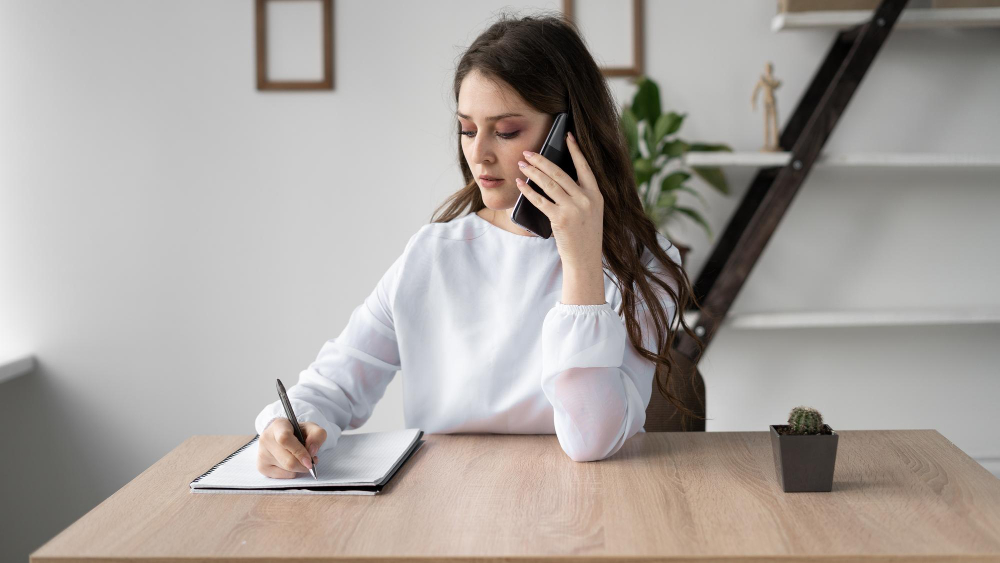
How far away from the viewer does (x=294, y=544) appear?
85 cm

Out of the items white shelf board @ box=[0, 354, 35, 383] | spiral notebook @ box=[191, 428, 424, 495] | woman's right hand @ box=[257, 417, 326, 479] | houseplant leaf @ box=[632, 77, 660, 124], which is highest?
houseplant leaf @ box=[632, 77, 660, 124]

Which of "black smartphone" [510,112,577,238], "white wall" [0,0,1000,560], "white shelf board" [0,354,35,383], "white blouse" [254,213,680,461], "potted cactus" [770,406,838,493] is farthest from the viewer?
"white wall" [0,0,1000,560]

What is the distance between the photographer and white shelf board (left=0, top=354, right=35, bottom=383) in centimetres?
245

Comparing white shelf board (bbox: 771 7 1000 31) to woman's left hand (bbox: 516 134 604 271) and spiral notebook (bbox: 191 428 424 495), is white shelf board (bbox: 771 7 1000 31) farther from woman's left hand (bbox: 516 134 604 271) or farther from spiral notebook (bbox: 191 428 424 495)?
spiral notebook (bbox: 191 428 424 495)

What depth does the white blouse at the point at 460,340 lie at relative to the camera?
1.44m

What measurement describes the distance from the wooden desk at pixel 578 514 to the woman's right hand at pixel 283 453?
6cm

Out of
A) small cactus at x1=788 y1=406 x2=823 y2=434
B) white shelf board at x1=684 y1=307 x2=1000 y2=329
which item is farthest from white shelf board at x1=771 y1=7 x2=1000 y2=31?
small cactus at x1=788 y1=406 x2=823 y2=434

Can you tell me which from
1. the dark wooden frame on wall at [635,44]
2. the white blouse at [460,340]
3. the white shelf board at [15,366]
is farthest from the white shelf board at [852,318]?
the white shelf board at [15,366]

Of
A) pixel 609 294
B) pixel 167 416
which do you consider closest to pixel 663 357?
pixel 609 294

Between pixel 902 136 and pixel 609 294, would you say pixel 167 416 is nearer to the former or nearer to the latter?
pixel 609 294

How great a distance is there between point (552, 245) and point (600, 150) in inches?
8.3

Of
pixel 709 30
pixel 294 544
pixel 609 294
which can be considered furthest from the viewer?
pixel 709 30

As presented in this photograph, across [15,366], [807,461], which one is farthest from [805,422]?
[15,366]

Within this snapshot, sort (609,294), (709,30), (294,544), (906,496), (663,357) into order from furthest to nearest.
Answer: (709,30), (609,294), (663,357), (906,496), (294,544)
